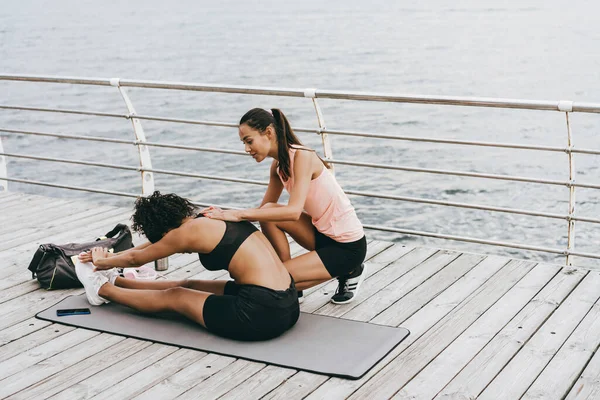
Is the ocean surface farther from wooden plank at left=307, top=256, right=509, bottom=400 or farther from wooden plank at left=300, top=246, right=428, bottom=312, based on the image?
wooden plank at left=307, top=256, right=509, bottom=400

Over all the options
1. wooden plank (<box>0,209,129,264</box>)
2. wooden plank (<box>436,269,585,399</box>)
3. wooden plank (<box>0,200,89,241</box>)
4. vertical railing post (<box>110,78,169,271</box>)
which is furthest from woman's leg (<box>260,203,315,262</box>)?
wooden plank (<box>0,200,89,241</box>)

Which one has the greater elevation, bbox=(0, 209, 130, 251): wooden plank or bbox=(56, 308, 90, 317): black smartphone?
bbox=(0, 209, 130, 251): wooden plank

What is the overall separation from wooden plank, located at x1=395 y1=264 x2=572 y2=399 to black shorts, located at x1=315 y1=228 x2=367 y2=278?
0.69m

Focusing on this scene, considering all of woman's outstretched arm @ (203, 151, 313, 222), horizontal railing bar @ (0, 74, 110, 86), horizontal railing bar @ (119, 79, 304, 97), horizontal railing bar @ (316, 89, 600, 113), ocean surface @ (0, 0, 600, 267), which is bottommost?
ocean surface @ (0, 0, 600, 267)

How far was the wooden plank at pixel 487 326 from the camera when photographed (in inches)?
133

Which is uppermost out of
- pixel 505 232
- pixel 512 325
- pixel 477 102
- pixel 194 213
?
pixel 477 102

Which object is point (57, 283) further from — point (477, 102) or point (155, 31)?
point (155, 31)

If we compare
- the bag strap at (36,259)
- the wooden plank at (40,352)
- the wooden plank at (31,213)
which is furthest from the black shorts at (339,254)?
the wooden plank at (31,213)

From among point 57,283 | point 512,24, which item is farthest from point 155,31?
point 57,283

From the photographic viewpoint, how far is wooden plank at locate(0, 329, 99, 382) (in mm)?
3572

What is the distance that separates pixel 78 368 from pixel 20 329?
615 millimetres

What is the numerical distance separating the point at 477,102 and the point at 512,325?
1.33 m

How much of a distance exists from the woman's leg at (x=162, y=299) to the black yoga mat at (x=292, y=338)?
0.25 ft

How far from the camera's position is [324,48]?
28.9 m
